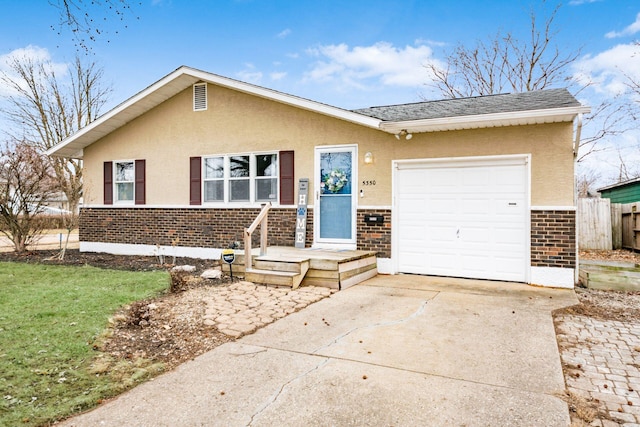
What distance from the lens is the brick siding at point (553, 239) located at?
6.93 m

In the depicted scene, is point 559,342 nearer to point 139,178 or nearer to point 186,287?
point 186,287

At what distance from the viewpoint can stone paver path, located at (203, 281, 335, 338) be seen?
4.79 m

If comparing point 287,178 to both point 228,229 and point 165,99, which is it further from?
point 165,99

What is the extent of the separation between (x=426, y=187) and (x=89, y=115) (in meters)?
23.1

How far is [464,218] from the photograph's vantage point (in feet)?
25.2

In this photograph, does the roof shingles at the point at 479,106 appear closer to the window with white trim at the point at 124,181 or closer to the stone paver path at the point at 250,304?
the stone paver path at the point at 250,304

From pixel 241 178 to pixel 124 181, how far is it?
3.91 metres

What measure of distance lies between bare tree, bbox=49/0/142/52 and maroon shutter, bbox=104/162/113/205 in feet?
23.6

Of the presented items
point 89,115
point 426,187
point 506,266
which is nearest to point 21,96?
point 89,115

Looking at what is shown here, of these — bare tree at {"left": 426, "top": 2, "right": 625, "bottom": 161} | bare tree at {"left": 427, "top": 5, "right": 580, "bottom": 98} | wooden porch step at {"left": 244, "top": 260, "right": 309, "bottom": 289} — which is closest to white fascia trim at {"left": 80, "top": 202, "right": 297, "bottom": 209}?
wooden porch step at {"left": 244, "top": 260, "right": 309, "bottom": 289}

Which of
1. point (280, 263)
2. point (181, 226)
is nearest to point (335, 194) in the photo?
point (280, 263)

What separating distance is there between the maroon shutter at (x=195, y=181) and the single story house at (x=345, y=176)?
3cm

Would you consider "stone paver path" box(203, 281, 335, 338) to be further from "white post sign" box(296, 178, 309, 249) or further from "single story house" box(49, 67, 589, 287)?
"single story house" box(49, 67, 589, 287)

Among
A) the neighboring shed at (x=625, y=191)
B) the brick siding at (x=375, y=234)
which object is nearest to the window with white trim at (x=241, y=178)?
the brick siding at (x=375, y=234)
